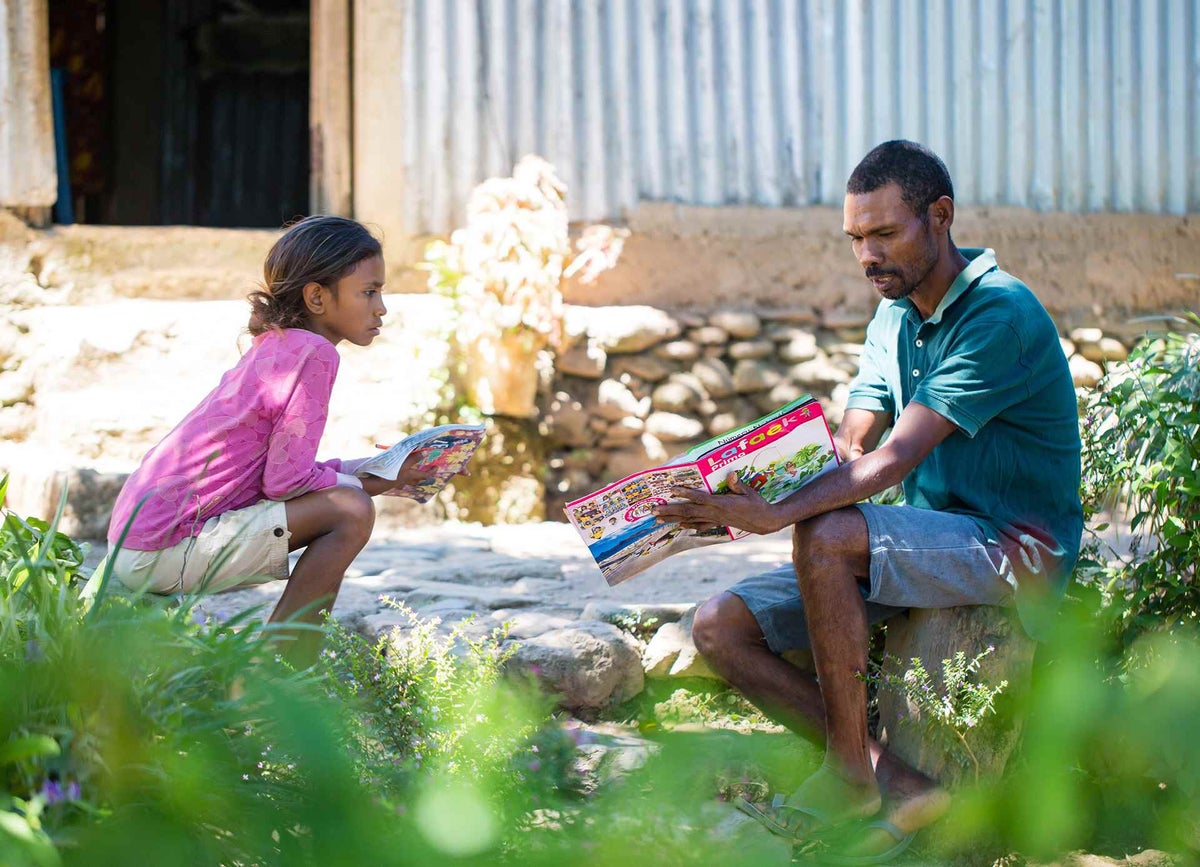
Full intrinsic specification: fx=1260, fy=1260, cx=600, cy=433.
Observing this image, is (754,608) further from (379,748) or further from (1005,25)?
(1005,25)

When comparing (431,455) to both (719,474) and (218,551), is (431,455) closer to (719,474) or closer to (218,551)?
(218,551)

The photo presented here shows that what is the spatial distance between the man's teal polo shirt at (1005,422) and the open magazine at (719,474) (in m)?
0.30

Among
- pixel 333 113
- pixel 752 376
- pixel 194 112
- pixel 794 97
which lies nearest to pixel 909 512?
pixel 752 376

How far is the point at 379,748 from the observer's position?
262 centimetres

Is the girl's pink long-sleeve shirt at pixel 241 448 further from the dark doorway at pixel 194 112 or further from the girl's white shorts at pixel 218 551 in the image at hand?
the dark doorway at pixel 194 112

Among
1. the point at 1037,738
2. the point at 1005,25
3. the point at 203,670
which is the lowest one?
the point at 203,670

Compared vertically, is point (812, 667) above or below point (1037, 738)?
below

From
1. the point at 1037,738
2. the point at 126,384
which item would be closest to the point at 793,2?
the point at 126,384

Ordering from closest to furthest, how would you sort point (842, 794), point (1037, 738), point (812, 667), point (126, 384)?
point (1037, 738), point (842, 794), point (812, 667), point (126, 384)

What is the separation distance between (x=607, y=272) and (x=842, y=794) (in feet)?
13.1

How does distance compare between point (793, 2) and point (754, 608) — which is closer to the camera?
point (754, 608)

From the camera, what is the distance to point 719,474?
2895 mm

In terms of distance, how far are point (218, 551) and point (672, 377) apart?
146 inches

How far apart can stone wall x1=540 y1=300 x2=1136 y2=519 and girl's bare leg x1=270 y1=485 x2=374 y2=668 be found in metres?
3.16
